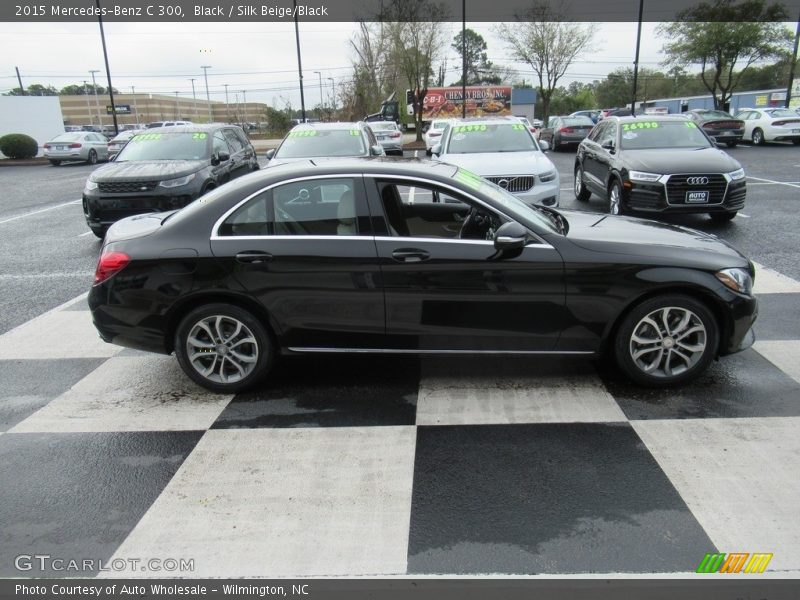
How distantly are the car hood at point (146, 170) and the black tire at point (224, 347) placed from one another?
18.9 ft

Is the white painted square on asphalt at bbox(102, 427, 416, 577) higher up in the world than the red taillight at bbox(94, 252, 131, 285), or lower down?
lower down

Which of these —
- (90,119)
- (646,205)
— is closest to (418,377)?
(646,205)

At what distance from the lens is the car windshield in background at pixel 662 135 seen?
1013 cm

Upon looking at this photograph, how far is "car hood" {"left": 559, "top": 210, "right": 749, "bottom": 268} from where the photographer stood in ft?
13.6

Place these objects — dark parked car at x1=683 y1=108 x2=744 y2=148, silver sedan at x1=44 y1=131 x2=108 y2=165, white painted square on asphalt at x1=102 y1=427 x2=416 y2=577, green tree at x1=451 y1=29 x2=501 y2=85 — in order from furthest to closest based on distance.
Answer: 1. green tree at x1=451 y1=29 x2=501 y2=85
2. silver sedan at x1=44 y1=131 x2=108 y2=165
3. dark parked car at x1=683 y1=108 x2=744 y2=148
4. white painted square on asphalt at x1=102 y1=427 x2=416 y2=577

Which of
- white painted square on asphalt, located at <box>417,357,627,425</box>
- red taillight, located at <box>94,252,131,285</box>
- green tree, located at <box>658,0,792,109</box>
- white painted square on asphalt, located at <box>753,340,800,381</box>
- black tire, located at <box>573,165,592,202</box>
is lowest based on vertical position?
white painted square on asphalt, located at <box>417,357,627,425</box>

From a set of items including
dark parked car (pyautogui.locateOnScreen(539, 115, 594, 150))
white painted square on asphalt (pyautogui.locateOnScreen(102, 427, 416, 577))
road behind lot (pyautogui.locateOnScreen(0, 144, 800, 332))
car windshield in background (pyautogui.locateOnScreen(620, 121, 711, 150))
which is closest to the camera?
white painted square on asphalt (pyautogui.locateOnScreen(102, 427, 416, 577))

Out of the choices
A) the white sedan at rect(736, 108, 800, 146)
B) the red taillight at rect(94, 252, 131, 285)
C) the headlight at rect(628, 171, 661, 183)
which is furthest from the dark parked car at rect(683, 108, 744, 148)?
the red taillight at rect(94, 252, 131, 285)

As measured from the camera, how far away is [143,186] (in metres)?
9.20

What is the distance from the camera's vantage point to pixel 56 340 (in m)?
5.62

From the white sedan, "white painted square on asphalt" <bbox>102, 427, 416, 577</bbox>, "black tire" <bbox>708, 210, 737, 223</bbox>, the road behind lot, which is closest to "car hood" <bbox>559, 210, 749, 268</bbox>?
"white painted square on asphalt" <bbox>102, 427, 416, 577</bbox>

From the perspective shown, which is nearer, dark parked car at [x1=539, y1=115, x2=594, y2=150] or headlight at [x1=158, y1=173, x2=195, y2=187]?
headlight at [x1=158, y1=173, x2=195, y2=187]

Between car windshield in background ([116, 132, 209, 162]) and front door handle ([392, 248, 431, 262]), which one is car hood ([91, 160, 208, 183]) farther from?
front door handle ([392, 248, 431, 262])

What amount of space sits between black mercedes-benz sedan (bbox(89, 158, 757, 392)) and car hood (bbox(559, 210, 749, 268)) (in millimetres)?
14
